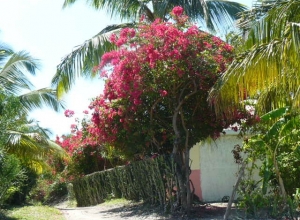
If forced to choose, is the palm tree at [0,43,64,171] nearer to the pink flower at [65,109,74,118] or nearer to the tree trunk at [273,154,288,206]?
the pink flower at [65,109,74,118]

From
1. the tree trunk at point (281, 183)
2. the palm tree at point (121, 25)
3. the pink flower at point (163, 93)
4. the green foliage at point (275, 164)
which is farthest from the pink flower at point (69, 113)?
the tree trunk at point (281, 183)

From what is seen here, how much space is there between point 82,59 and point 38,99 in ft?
16.3

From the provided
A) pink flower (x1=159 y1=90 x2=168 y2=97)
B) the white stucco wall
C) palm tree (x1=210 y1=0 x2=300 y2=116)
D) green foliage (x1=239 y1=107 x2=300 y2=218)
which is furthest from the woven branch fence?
palm tree (x1=210 y1=0 x2=300 y2=116)

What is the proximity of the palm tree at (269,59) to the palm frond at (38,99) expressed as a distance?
12.1 metres

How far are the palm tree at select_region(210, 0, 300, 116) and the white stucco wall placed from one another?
7.11 metres

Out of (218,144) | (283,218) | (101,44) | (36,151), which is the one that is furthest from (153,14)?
(283,218)

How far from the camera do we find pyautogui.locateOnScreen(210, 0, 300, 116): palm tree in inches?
306

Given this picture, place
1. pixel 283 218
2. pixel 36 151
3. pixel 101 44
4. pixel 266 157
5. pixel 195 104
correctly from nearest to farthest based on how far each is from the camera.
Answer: pixel 283 218, pixel 266 157, pixel 195 104, pixel 101 44, pixel 36 151

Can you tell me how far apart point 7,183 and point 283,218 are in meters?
6.83

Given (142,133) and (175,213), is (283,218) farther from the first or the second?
(142,133)

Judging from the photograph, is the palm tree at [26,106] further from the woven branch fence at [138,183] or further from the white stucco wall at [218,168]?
the white stucco wall at [218,168]

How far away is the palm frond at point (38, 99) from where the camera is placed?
66.3 ft

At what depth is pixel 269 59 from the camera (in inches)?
311

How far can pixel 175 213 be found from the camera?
12312mm
